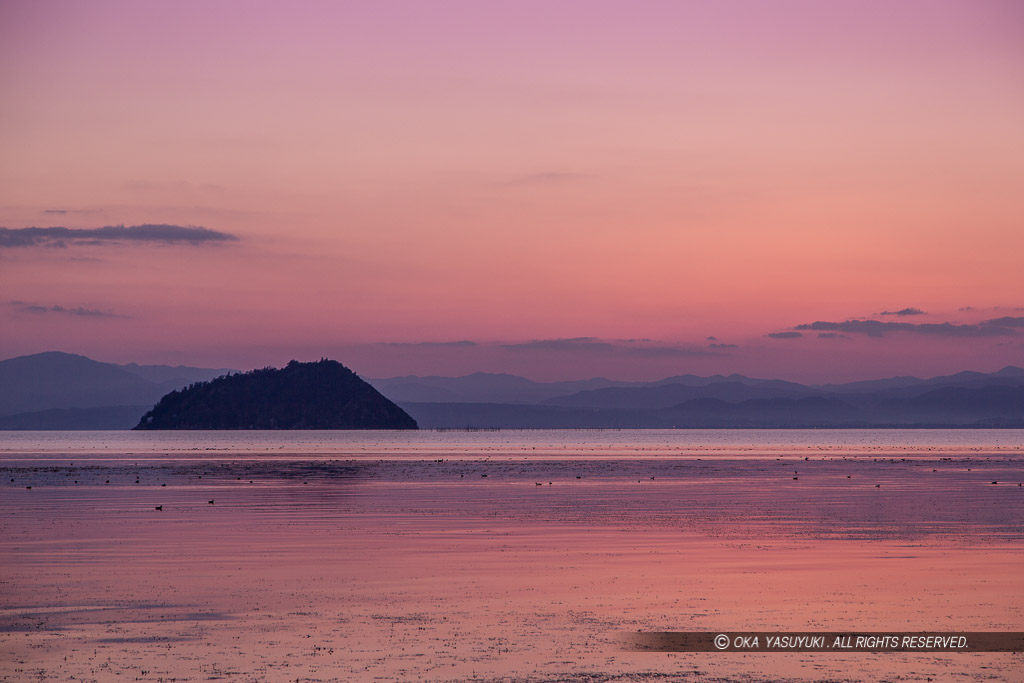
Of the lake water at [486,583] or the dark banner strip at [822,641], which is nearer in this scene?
the lake water at [486,583]

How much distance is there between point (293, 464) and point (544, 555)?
90430 mm

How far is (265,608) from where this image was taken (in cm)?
2775

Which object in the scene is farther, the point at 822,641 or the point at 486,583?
the point at 486,583

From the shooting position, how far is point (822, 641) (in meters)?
23.5

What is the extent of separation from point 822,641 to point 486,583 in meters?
10.7

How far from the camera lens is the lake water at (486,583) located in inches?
863

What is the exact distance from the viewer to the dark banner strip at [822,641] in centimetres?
2298

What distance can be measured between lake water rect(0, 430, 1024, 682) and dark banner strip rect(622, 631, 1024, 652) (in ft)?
1.61

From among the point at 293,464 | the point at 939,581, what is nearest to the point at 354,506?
the point at 939,581

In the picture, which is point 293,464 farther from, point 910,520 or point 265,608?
point 265,608

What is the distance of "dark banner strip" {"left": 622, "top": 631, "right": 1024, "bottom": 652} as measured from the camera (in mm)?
22984

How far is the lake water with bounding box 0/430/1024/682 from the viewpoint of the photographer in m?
21.9

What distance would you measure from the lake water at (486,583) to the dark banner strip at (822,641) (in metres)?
0.49

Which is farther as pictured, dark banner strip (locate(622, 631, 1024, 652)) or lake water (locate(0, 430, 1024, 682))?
dark banner strip (locate(622, 631, 1024, 652))
